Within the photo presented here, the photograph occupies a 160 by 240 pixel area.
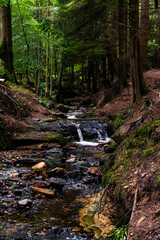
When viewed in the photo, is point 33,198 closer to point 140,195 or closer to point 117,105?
point 140,195

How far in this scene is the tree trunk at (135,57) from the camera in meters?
7.05

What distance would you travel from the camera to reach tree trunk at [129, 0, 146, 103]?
278 inches

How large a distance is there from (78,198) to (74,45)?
32.3 feet

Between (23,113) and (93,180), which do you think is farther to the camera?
(23,113)

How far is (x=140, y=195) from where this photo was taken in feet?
9.30

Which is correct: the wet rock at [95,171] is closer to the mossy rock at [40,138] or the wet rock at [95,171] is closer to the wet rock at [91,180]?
the wet rock at [91,180]

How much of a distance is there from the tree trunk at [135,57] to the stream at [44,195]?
338 cm

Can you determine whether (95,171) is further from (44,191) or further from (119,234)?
(119,234)

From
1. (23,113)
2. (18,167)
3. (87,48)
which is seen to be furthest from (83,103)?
(18,167)

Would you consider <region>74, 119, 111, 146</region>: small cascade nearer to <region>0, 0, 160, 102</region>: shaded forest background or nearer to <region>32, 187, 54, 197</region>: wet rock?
<region>0, 0, 160, 102</region>: shaded forest background

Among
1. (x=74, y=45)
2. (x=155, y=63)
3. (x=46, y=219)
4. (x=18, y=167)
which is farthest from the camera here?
(x=155, y=63)

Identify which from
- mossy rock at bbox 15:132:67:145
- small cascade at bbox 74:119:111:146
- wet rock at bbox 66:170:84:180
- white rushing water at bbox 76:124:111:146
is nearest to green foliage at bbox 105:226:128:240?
wet rock at bbox 66:170:84:180

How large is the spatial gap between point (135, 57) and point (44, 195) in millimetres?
6492

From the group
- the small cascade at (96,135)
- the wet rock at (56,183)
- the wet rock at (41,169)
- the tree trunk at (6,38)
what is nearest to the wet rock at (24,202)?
the wet rock at (56,183)
